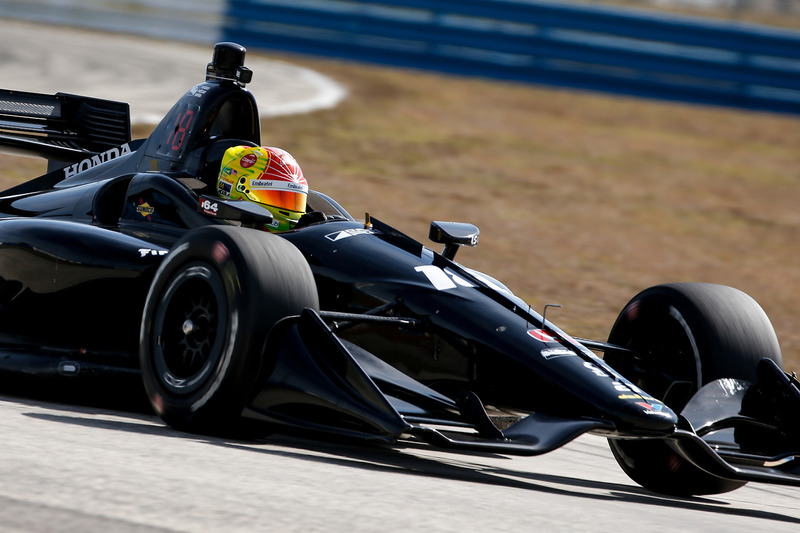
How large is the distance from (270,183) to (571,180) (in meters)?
10.8

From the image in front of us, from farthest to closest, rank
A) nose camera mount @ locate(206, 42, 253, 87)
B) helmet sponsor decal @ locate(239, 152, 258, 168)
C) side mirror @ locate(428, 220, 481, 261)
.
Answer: nose camera mount @ locate(206, 42, 253, 87), helmet sponsor decal @ locate(239, 152, 258, 168), side mirror @ locate(428, 220, 481, 261)

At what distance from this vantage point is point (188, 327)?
5.01 meters

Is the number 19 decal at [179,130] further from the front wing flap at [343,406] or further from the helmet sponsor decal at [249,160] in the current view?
the front wing flap at [343,406]

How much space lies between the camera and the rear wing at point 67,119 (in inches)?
322

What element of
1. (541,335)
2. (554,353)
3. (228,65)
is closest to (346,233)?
(541,335)

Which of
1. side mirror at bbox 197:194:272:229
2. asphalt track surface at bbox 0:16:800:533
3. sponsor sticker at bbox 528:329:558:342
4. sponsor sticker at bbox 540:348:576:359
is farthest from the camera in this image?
side mirror at bbox 197:194:272:229

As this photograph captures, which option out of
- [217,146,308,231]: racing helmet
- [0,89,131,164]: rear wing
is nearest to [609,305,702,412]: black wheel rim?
[217,146,308,231]: racing helmet

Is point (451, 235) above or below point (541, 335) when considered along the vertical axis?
above

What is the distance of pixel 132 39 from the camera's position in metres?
22.9

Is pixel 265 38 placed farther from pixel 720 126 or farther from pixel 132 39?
pixel 720 126

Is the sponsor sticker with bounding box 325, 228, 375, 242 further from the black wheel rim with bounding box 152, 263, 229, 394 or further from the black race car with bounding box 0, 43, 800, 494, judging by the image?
the black wheel rim with bounding box 152, 263, 229, 394

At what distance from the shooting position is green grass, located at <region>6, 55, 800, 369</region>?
11.8 metres

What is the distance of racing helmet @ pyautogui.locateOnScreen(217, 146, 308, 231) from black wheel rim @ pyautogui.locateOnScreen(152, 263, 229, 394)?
897 millimetres

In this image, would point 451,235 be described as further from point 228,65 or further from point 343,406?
point 228,65
